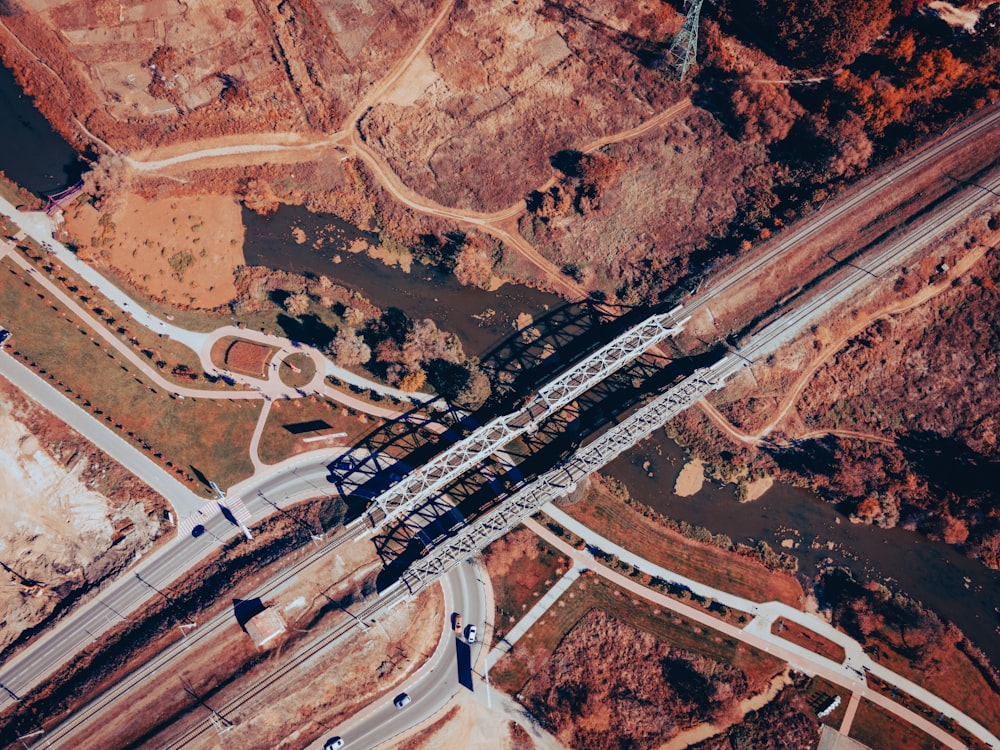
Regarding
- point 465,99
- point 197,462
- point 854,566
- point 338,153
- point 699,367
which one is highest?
point 338,153

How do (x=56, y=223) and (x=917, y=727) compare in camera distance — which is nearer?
(x=917, y=727)

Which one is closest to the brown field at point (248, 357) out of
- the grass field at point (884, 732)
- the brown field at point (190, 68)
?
the brown field at point (190, 68)

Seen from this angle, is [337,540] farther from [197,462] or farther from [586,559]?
[586,559]

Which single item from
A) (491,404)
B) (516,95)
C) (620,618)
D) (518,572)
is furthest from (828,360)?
(516,95)

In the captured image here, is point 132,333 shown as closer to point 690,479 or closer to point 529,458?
point 529,458

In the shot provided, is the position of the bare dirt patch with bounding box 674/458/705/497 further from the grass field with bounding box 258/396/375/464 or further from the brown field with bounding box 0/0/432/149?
the brown field with bounding box 0/0/432/149

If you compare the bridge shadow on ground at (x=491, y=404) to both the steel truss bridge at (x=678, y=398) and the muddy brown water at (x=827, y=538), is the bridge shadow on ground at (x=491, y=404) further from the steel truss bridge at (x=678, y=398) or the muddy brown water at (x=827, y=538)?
the muddy brown water at (x=827, y=538)

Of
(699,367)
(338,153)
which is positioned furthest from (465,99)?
(699,367)
